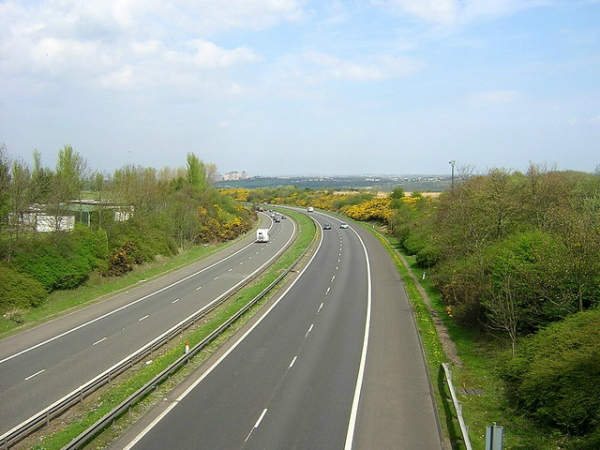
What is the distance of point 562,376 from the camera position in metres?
13.0

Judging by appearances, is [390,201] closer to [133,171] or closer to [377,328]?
[133,171]

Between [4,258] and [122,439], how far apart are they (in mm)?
24721

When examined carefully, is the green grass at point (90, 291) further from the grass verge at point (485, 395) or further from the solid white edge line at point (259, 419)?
the grass verge at point (485, 395)

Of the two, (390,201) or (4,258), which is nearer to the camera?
(4,258)

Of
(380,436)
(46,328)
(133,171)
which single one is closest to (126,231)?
(133,171)

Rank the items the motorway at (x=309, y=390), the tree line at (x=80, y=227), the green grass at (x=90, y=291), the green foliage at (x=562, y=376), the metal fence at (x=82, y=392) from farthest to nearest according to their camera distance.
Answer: the tree line at (x=80, y=227) → the green grass at (x=90, y=291) → the metal fence at (x=82, y=392) → the motorway at (x=309, y=390) → the green foliage at (x=562, y=376)

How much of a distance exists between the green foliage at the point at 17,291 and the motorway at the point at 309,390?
49.3ft

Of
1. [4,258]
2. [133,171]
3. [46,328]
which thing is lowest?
[46,328]

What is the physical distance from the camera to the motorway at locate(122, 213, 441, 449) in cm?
1308

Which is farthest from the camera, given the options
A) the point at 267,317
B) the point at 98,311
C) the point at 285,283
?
the point at 285,283

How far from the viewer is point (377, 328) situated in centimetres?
2439

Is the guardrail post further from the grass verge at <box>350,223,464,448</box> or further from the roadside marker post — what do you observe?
the roadside marker post

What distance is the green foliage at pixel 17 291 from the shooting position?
28.8 meters

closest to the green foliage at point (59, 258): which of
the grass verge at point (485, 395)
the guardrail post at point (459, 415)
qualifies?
the grass verge at point (485, 395)
